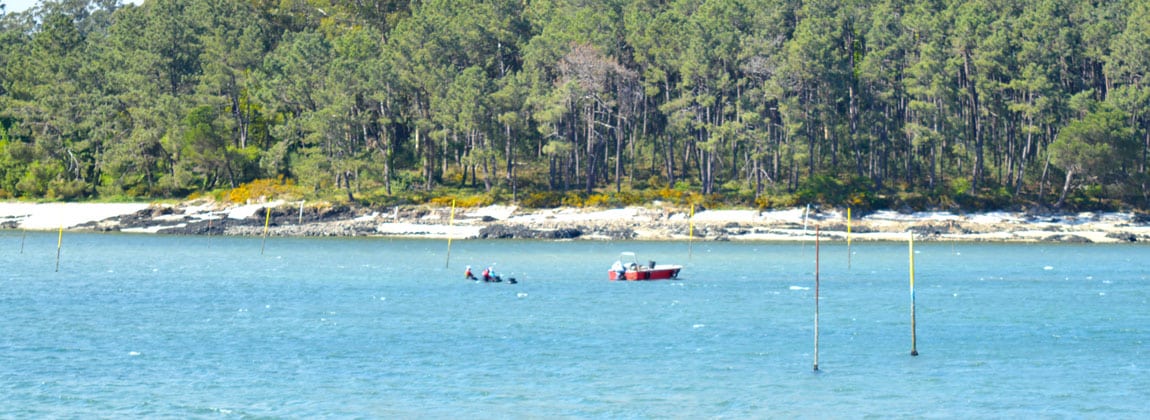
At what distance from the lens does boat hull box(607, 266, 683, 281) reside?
6819 cm

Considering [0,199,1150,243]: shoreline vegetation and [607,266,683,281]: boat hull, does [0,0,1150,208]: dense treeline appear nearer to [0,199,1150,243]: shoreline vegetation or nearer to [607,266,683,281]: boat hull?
[0,199,1150,243]: shoreline vegetation

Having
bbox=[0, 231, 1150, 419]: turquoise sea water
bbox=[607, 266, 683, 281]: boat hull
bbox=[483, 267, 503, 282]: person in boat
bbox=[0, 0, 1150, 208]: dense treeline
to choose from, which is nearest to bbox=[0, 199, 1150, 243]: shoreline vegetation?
bbox=[0, 0, 1150, 208]: dense treeline

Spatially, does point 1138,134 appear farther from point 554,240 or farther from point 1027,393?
point 1027,393

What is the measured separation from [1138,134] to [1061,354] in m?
74.9

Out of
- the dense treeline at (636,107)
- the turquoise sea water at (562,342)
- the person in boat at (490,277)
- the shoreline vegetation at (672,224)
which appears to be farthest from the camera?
the dense treeline at (636,107)

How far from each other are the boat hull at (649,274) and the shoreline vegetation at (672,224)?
31.5 meters

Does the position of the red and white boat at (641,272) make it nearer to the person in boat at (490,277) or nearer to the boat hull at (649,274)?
the boat hull at (649,274)

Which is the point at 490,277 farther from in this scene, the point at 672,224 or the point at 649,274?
the point at 672,224

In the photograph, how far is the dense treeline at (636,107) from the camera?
107188 mm

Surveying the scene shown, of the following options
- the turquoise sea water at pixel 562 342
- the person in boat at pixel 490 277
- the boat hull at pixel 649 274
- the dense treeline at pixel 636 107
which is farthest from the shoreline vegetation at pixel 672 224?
the person in boat at pixel 490 277

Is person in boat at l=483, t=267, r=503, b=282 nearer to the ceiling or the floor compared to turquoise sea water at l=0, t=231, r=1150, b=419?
nearer to the ceiling

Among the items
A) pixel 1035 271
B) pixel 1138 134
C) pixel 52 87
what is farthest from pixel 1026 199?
pixel 52 87

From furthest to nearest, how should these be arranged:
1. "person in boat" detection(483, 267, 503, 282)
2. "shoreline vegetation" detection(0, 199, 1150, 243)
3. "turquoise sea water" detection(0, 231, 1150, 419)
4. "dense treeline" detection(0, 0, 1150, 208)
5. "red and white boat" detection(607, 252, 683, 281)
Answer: "dense treeline" detection(0, 0, 1150, 208) → "shoreline vegetation" detection(0, 199, 1150, 243) → "red and white boat" detection(607, 252, 683, 281) → "person in boat" detection(483, 267, 503, 282) → "turquoise sea water" detection(0, 231, 1150, 419)

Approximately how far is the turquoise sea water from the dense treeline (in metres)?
29.6
